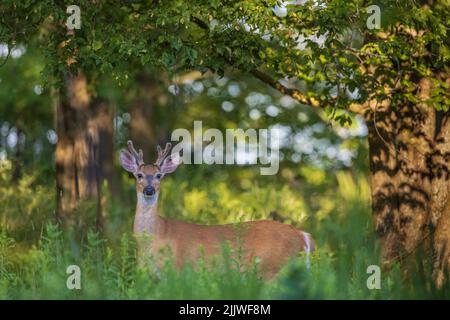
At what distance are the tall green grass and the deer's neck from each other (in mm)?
271

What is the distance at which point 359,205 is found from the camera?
1256cm

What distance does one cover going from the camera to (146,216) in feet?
34.4

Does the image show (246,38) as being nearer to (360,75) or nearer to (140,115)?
(360,75)

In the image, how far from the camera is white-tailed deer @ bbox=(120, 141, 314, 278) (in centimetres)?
1020

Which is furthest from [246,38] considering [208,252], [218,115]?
[218,115]

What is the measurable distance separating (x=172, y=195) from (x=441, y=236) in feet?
17.5

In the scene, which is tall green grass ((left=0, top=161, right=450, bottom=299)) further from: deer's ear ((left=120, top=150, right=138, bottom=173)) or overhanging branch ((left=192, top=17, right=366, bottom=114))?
overhanging branch ((left=192, top=17, right=366, bottom=114))

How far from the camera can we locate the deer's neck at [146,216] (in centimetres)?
1044

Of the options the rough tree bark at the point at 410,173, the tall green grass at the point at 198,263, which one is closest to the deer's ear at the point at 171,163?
the tall green grass at the point at 198,263

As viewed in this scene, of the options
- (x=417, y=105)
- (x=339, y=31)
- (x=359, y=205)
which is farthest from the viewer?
(x=359, y=205)

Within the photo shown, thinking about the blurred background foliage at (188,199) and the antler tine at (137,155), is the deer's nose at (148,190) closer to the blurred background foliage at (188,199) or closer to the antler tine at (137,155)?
the antler tine at (137,155)

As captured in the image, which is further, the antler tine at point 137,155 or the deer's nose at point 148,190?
the antler tine at point 137,155

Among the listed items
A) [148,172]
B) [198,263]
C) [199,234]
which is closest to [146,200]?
[148,172]

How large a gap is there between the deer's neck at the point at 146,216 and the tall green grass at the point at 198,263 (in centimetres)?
27
